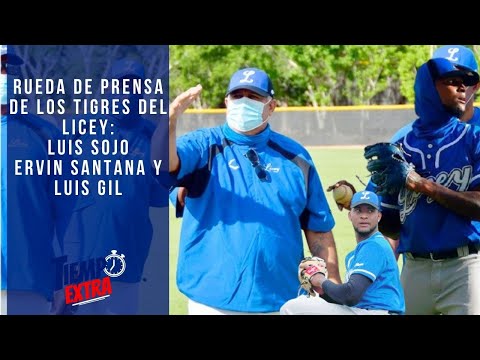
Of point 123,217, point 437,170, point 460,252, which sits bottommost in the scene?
point 460,252

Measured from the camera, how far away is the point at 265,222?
434 cm

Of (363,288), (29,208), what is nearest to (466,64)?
(363,288)

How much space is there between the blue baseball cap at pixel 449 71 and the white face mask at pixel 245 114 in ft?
2.96

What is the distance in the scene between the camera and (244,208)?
4.32m

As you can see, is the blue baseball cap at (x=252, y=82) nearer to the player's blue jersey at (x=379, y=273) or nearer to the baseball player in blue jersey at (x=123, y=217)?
the baseball player in blue jersey at (x=123, y=217)

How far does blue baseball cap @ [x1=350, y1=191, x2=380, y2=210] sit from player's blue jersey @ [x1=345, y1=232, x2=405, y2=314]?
19 cm

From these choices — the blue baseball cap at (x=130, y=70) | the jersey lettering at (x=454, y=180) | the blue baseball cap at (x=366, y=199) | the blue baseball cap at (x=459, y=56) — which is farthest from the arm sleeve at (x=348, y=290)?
the blue baseball cap at (x=130, y=70)

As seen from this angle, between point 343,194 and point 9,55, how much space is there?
1884mm

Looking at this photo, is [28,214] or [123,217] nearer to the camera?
[28,214]

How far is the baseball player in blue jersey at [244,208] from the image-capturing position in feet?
14.1

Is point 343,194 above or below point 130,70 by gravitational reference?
below

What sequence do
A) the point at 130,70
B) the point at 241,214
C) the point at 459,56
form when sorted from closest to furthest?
the point at 241,214 < the point at 459,56 < the point at 130,70

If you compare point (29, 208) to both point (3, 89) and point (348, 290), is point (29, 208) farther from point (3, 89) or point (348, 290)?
point (348, 290)
